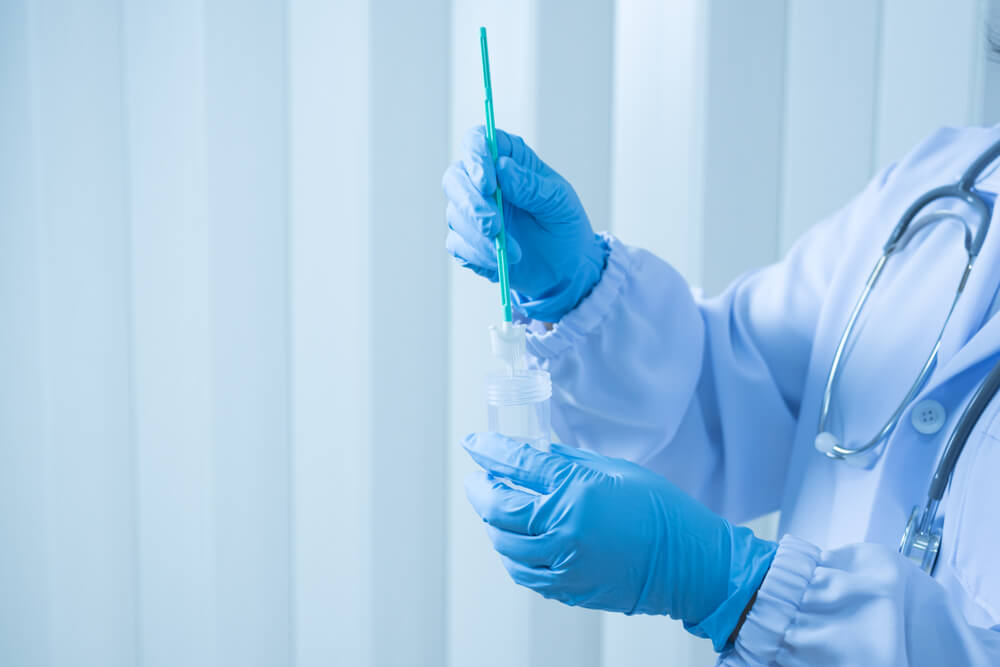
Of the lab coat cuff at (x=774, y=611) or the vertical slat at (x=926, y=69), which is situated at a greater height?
the vertical slat at (x=926, y=69)

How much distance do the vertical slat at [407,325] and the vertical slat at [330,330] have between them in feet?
0.06

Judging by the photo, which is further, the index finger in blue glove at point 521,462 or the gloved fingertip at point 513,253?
the gloved fingertip at point 513,253

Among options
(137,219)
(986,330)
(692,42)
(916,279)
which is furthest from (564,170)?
(137,219)

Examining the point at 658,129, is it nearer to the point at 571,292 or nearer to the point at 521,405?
the point at 571,292

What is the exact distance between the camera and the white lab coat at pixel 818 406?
528 mm

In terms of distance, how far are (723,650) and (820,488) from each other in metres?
0.31

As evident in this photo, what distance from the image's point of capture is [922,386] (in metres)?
0.72

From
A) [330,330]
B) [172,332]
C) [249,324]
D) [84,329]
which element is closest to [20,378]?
[84,329]

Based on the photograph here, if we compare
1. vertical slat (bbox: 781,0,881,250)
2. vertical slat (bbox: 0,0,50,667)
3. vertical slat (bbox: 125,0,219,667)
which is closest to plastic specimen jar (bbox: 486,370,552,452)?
vertical slat (bbox: 781,0,881,250)

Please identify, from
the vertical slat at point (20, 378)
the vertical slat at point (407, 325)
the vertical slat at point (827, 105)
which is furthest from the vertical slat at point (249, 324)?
the vertical slat at point (827, 105)

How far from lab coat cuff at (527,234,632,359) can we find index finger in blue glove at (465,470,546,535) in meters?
0.22

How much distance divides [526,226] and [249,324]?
642mm

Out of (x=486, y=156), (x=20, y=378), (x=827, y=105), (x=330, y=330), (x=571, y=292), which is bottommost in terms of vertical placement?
(x=20, y=378)

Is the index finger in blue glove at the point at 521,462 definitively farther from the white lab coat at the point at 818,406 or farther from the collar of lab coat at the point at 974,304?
the collar of lab coat at the point at 974,304
